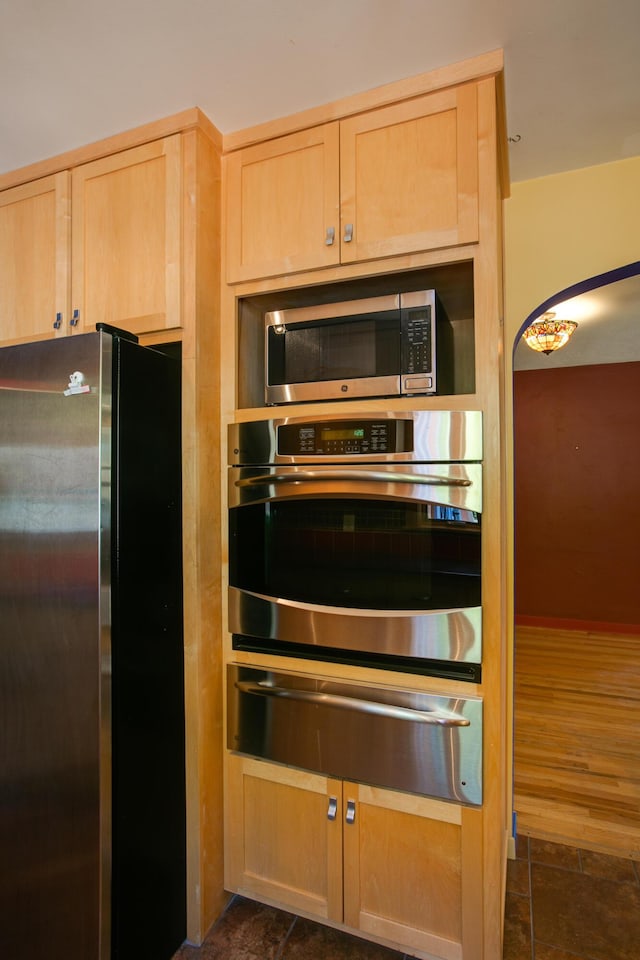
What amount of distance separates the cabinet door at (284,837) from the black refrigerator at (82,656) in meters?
0.23

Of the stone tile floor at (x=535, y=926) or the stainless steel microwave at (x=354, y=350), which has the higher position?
the stainless steel microwave at (x=354, y=350)

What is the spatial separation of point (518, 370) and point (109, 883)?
16.6 ft

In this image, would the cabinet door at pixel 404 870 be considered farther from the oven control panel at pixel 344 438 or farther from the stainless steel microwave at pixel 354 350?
the stainless steel microwave at pixel 354 350

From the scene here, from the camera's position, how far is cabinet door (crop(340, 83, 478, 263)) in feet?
4.31

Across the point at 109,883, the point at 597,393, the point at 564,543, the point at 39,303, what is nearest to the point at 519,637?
the point at 564,543

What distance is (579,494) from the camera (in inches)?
191

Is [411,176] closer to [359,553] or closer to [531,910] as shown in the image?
[359,553]

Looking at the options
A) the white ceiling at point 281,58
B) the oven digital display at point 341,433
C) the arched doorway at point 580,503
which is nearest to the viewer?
the white ceiling at point 281,58

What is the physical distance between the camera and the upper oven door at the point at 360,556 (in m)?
1.30

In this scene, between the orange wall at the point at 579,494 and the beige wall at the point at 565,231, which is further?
the orange wall at the point at 579,494

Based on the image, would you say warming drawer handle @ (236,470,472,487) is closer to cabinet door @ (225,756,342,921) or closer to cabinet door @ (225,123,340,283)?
cabinet door @ (225,123,340,283)

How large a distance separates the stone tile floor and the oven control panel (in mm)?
1453

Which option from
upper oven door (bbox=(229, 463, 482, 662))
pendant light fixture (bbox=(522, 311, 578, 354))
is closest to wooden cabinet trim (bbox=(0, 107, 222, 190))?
upper oven door (bbox=(229, 463, 482, 662))

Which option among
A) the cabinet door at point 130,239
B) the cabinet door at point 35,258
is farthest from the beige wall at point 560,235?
the cabinet door at point 35,258
